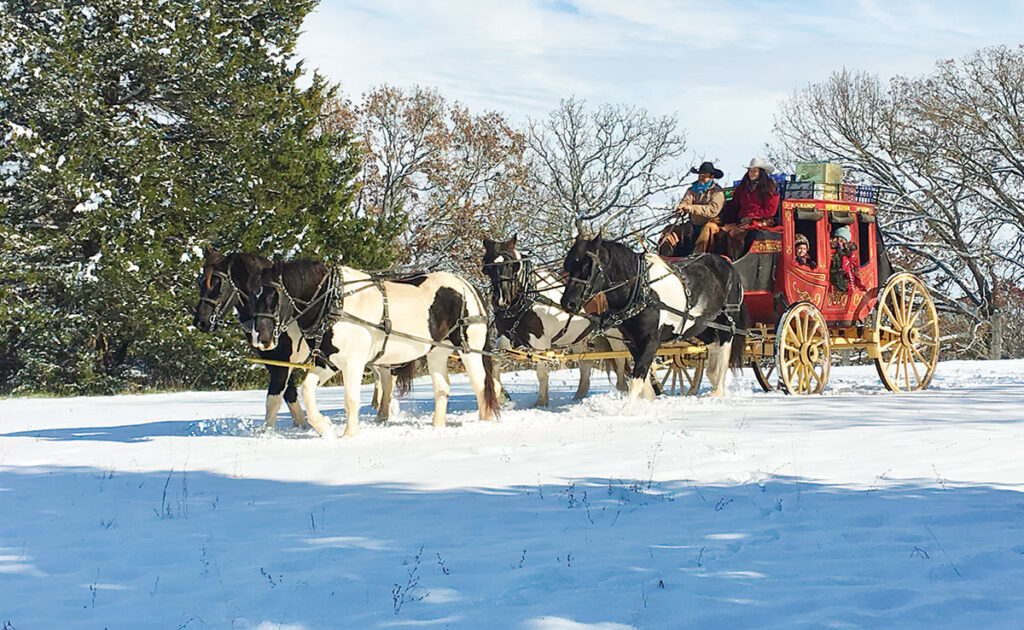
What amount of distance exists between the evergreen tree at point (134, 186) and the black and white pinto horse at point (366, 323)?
10868 millimetres

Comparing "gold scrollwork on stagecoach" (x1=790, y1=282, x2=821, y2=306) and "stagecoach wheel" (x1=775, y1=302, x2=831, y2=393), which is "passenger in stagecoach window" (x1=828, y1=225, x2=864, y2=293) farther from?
"stagecoach wheel" (x1=775, y1=302, x2=831, y2=393)

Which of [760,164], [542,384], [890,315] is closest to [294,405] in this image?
[542,384]

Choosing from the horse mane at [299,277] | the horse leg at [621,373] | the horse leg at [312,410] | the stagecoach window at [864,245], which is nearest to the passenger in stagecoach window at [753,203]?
the stagecoach window at [864,245]

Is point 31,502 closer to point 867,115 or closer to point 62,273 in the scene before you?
point 62,273

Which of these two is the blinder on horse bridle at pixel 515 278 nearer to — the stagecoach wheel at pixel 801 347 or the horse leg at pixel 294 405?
the horse leg at pixel 294 405

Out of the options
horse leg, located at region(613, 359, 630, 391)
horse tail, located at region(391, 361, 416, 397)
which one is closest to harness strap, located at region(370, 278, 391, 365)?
horse tail, located at region(391, 361, 416, 397)

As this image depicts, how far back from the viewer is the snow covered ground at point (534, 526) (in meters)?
4.50

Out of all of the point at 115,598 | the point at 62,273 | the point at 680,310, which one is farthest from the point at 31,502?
the point at 62,273

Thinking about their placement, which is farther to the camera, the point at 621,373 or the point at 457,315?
the point at 621,373

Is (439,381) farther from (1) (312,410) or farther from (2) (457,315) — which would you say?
(1) (312,410)

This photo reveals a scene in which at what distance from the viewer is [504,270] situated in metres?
11.8

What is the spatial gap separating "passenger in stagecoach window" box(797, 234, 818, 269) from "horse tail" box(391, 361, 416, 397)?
16.7ft

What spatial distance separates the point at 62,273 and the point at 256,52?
7.02 m

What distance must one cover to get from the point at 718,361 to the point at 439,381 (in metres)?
3.94
